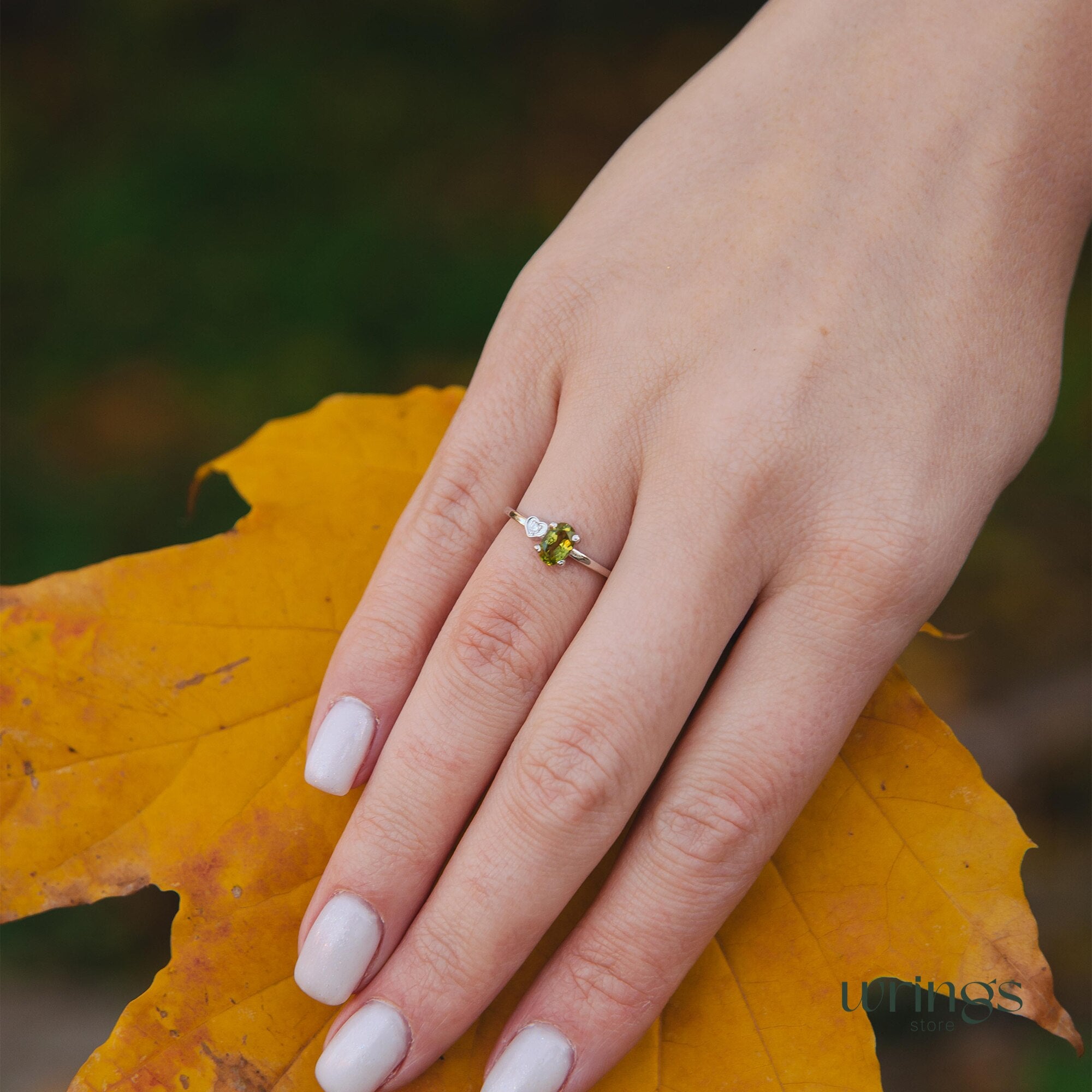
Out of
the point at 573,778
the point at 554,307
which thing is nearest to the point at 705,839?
the point at 573,778

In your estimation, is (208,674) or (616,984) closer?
(616,984)

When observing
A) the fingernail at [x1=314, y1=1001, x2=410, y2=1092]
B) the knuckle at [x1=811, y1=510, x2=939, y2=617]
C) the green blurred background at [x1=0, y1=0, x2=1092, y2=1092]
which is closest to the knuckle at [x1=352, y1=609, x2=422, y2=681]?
the fingernail at [x1=314, y1=1001, x2=410, y2=1092]

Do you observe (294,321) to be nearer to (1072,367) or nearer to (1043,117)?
(1043,117)

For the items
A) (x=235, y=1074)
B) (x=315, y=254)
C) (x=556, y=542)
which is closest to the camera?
(x=235, y=1074)

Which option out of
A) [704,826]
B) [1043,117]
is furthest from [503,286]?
[704,826]

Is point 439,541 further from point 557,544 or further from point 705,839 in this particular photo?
point 705,839

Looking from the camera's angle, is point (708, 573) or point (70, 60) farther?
point (70, 60)
